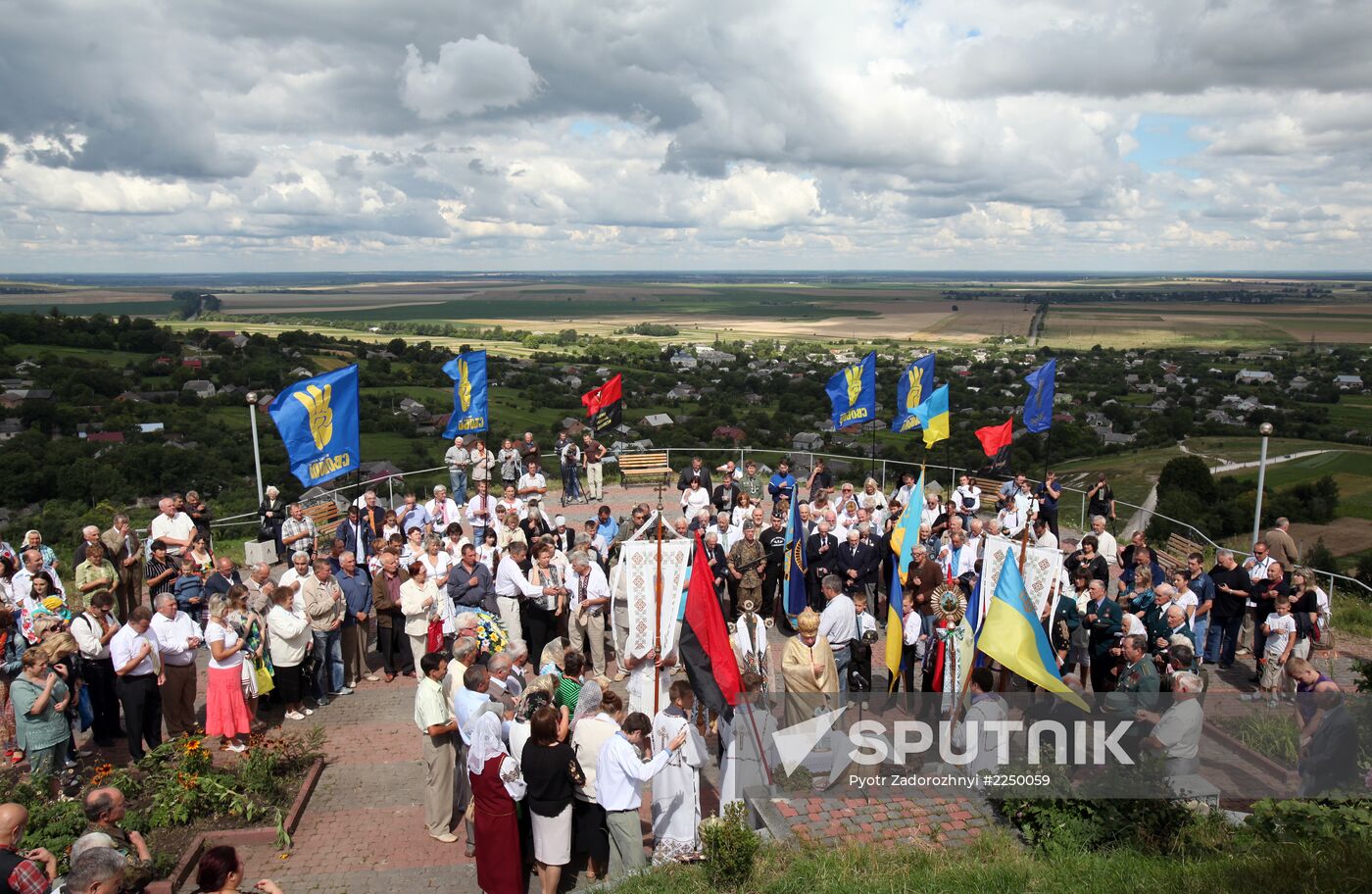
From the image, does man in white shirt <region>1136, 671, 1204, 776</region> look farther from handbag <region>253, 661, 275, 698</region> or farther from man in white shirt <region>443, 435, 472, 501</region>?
man in white shirt <region>443, 435, 472, 501</region>

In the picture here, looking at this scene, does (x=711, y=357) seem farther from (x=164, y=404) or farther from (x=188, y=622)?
(x=188, y=622)

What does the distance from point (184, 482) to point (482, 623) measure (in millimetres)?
34768

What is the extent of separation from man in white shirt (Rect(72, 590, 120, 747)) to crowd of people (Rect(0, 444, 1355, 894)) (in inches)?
1.0

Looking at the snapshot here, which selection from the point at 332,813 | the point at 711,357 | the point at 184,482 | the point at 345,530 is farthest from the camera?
the point at 711,357

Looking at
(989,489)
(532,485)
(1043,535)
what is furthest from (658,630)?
(989,489)

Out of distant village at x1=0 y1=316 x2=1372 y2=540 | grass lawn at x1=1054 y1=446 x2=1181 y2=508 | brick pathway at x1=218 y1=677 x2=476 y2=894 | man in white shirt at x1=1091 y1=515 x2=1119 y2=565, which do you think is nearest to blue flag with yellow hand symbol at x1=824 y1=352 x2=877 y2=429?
distant village at x1=0 y1=316 x2=1372 y2=540

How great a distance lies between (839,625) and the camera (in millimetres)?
9344

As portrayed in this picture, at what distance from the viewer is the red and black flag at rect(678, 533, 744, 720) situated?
7996 millimetres

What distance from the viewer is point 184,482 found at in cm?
3788

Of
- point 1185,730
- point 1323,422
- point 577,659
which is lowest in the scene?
point 1323,422

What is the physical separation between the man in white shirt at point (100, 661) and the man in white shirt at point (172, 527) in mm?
3018

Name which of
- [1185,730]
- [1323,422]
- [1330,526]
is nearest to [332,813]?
[1185,730]

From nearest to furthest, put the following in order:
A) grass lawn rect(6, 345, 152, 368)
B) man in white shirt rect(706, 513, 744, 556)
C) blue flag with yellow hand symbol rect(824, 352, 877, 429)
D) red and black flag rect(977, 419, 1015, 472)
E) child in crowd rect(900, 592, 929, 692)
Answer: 1. child in crowd rect(900, 592, 929, 692)
2. man in white shirt rect(706, 513, 744, 556)
3. red and black flag rect(977, 419, 1015, 472)
4. blue flag with yellow hand symbol rect(824, 352, 877, 429)
5. grass lawn rect(6, 345, 152, 368)

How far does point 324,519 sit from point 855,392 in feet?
32.7
